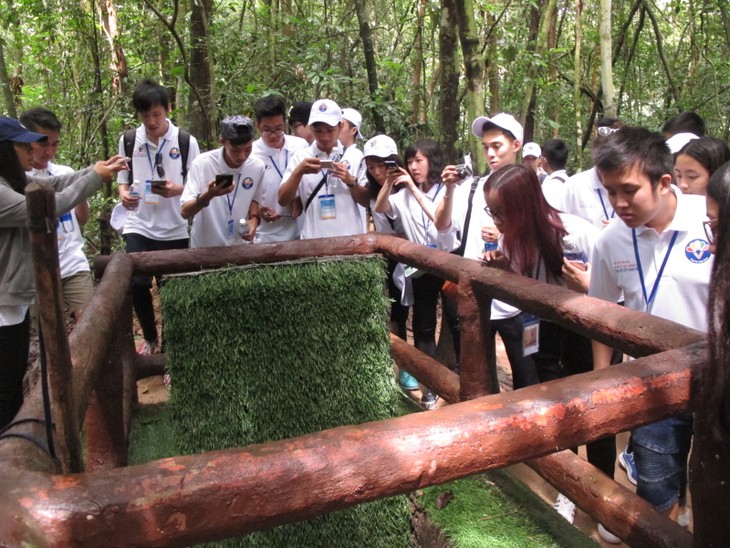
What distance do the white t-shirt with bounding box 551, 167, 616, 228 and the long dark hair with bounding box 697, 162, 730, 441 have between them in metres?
2.55

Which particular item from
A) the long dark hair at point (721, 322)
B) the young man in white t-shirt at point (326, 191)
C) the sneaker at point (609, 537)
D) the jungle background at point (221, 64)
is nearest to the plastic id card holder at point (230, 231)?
the young man in white t-shirt at point (326, 191)

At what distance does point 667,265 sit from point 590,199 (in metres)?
1.71

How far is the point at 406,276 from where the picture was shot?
4.02 m

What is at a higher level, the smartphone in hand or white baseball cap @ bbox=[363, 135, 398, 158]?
A: white baseball cap @ bbox=[363, 135, 398, 158]

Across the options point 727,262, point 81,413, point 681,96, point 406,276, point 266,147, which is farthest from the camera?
point 681,96

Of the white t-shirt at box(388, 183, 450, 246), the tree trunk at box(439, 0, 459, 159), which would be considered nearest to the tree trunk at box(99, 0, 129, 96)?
the tree trunk at box(439, 0, 459, 159)

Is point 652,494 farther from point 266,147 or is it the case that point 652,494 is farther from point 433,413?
point 266,147

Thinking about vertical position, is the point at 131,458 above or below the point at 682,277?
below

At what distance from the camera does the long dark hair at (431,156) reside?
4039 millimetres

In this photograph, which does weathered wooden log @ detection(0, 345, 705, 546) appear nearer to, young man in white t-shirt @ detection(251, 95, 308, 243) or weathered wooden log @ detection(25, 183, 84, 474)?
weathered wooden log @ detection(25, 183, 84, 474)

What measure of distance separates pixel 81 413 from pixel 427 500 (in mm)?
1610

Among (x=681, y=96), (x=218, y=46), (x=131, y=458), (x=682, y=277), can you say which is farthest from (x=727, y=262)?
(x=681, y=96)

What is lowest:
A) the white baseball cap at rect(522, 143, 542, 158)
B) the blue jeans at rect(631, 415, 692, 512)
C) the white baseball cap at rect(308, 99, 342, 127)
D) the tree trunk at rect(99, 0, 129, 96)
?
the blue jeans at rect(631, 415, 692, 512)

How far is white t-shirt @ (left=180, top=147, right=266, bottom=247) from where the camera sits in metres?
3.87
